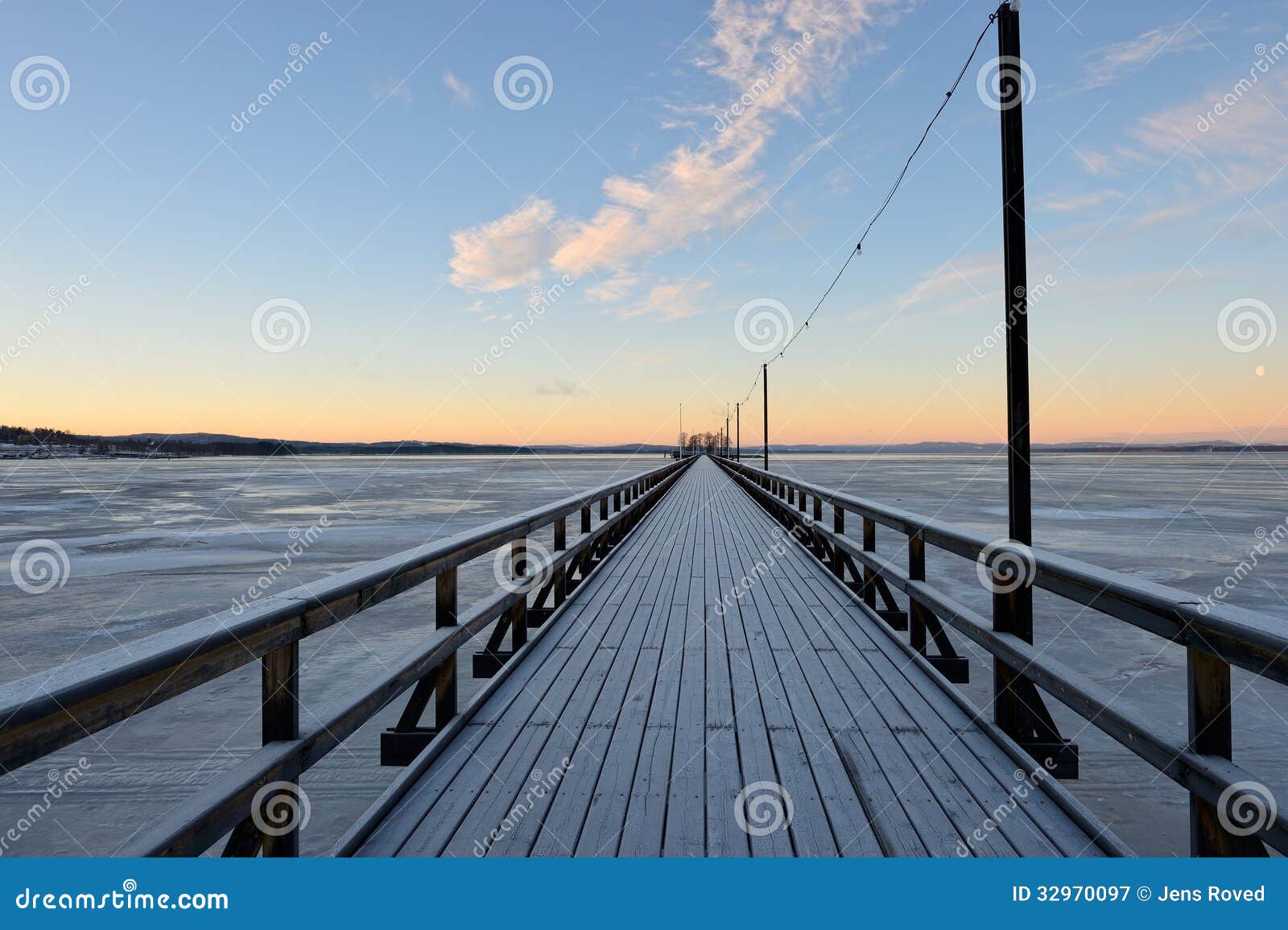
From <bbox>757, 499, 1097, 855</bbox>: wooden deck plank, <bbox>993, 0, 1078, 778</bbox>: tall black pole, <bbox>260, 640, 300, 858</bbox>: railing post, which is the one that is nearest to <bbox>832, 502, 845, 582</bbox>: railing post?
<bbox>757, 499, 1097, 855</bbox>: wooden deck plank

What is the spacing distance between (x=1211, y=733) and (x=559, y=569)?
14.2ft

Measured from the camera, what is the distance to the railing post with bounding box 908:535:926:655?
444 centimetres

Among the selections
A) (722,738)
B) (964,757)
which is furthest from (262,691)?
(964,757)

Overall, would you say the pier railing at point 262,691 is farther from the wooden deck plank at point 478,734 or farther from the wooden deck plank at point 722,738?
the wooden deck plank at point 722,738

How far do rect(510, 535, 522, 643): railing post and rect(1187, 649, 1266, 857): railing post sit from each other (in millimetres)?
3390

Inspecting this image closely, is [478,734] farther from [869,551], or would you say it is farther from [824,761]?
[869,551]

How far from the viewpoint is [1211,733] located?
1894 millimetres

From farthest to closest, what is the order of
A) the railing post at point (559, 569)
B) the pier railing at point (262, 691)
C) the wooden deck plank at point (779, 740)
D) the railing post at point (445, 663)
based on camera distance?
the railing post at point (559, 569), the railing post at point (445, 663), the wooden deck plank at point (779, 740), the pier railing at point (262, 691)

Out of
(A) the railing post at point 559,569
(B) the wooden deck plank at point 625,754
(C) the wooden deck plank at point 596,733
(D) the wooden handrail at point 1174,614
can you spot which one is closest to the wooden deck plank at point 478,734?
(A) the railing post at point 559,569

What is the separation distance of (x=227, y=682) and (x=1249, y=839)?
24.8ft

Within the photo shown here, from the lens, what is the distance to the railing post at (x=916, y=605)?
444 centimetres

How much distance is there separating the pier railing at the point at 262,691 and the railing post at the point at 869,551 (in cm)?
331

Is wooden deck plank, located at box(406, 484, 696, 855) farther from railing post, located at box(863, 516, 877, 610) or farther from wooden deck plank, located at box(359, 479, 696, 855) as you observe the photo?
railing post, located at box(863, 516, 877, 610)

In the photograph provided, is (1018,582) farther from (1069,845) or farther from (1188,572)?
(1188,572)
